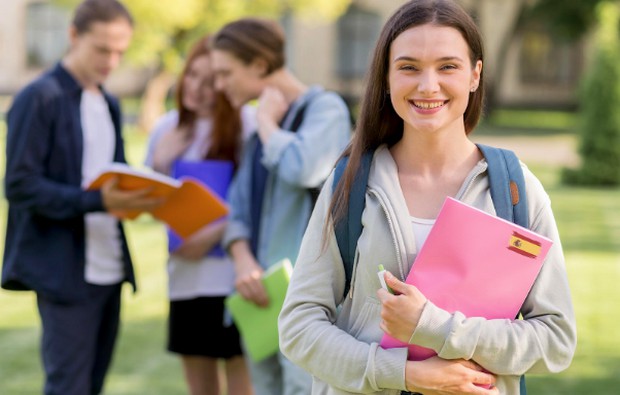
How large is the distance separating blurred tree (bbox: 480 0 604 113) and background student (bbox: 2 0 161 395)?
3003cm

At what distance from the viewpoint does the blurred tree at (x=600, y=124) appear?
57.1 feet

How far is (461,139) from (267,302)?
163 centimetres

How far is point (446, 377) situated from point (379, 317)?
21cm

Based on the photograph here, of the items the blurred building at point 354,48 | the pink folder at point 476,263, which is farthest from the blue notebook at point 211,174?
the blurred building at point 354,48

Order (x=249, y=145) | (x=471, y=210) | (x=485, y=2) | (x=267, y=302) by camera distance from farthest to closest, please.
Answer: (x=485, y=2) → (x=249, y=145) → (x=267, y=302) → (x=471, y=210)

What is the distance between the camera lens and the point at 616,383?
6105 mm

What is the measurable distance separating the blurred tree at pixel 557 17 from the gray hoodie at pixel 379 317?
31752 mm

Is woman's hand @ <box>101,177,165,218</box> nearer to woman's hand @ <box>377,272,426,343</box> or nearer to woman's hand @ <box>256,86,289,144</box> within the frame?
woman's hand @ <box>256,86,289,144</box>

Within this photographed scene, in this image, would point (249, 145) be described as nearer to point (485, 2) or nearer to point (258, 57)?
point (258, 57)

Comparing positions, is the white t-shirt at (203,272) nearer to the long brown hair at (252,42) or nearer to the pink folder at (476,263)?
the long brown hair at (252,42)

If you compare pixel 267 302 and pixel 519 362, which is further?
pixel 267 302

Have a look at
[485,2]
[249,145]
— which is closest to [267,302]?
[249,145]

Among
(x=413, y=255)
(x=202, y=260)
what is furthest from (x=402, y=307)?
(x=202, y=260)

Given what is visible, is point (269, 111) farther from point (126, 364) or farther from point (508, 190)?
point (126, 364)
